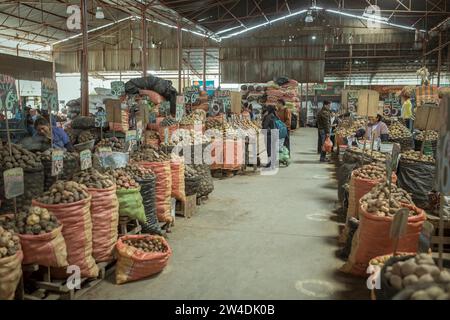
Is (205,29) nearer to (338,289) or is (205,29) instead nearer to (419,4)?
(419,4)

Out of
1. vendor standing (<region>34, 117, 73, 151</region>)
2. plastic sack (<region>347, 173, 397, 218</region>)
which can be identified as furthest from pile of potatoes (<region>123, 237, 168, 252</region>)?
vendor standing (<region>34, 117, 73, 151</region>)

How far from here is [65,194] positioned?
3.66 metres

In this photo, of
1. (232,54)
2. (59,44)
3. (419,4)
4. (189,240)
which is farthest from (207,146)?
(59,44)

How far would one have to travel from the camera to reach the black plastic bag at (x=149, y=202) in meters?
4.83

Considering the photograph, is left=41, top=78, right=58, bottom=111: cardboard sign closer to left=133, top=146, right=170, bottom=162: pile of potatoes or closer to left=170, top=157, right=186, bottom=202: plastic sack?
left=133, top=146, right=170, bottom=162: pile of potatoes

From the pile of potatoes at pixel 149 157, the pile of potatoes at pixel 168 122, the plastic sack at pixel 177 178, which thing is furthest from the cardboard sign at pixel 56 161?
the pile of potatoes at pixel 168 122

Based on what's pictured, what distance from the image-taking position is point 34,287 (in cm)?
340

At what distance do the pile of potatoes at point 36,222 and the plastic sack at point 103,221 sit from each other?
0.53 meters

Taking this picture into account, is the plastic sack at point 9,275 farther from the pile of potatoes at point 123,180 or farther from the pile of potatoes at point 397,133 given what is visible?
the pile of potatoes at point 397,133

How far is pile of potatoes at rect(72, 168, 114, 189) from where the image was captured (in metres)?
4.00

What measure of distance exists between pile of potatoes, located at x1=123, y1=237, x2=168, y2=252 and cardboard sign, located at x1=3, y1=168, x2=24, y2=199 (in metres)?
1.17

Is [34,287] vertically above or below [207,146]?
below

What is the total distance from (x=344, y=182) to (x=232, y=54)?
1993cm

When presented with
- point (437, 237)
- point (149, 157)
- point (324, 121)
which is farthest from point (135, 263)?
point (324, 121)
